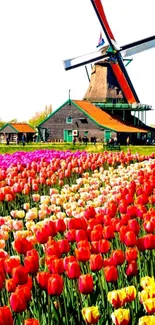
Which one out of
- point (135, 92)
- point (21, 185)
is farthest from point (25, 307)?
point (135, 92)

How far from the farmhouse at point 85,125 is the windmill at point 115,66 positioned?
1.24 m

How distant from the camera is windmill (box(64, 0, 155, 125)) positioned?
1592 inches

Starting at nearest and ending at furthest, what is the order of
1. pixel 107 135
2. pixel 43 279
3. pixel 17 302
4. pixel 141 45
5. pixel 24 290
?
pixel 17 302
pixel 24 290
pixel 43 279
pixel 141 45
pixel 107 135

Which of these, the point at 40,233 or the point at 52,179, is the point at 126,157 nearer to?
the point at 52,179

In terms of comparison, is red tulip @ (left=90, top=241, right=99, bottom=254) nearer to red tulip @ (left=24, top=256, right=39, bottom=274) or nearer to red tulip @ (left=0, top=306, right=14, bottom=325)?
red tulip @ (left=24, top=256, right=39, bottom=274)

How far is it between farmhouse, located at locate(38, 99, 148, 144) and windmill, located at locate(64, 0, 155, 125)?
1.24 m

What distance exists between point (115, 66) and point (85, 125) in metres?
6.10

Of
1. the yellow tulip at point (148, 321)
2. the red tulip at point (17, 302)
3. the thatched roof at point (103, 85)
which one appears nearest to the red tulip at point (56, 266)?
the red tulip at point (17, 302)

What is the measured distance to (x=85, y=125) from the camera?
4856 cm

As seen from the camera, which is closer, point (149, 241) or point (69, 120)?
point (149, 241)

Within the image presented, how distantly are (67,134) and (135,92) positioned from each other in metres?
7.62

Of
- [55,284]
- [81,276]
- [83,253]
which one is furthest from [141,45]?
[55,284]

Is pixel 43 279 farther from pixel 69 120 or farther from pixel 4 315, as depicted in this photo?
pixel 69 120

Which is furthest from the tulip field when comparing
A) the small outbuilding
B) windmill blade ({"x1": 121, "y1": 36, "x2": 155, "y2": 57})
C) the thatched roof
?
the small outbuilding
